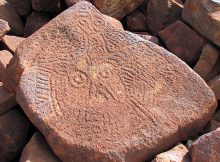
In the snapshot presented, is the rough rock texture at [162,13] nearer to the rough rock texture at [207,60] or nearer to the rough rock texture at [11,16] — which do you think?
the rough rock texture at [207,60]

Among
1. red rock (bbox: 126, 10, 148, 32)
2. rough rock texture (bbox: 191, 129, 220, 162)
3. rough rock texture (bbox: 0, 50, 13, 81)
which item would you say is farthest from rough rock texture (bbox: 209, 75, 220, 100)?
rough rock texture (bbox: 0, 50, 13, 81)

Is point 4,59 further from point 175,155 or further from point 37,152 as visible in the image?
point 175,155

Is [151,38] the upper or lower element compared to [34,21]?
upper

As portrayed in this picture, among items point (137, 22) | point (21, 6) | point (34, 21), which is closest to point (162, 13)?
point (137, 22)

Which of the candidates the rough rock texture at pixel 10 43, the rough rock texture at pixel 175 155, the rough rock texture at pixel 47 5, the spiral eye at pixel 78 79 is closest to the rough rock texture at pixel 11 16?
the rough rock texture at pixel 47 5

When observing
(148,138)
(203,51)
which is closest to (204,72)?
(203,51)

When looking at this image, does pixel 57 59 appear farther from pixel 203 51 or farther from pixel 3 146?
pixel 203 51

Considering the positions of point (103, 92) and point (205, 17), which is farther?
point (205, 17)
